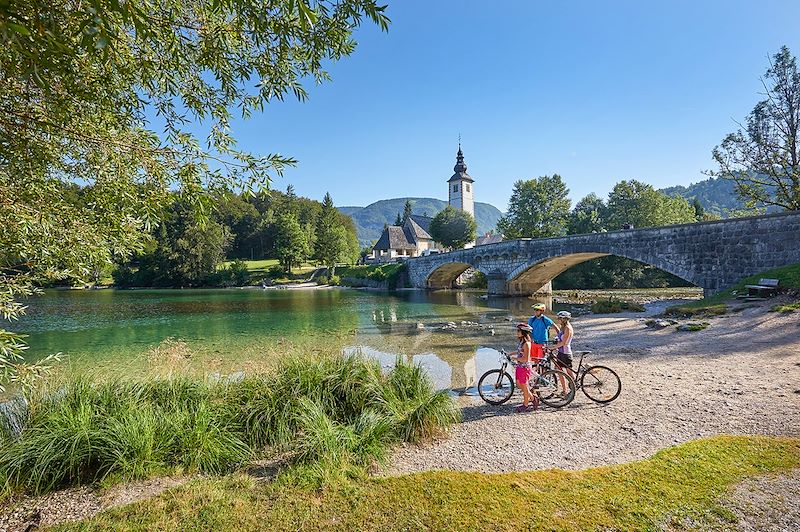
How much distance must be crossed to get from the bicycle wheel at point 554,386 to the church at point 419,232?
64301 millimetres

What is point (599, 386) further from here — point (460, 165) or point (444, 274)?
point (460, 165)

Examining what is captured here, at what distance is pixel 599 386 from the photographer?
7.76 m

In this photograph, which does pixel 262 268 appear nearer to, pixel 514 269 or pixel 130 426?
pixel 514 269

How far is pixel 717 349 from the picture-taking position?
11438 millimetres

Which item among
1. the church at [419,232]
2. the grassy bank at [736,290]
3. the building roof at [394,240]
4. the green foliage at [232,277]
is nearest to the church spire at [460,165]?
the church at [419,232]

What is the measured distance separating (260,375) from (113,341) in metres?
15.3

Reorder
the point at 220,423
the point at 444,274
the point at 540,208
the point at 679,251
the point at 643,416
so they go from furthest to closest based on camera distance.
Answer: the point at 540,208, the point at 444,274, the point at 679,251, the point at 643,416, the point at 220,423

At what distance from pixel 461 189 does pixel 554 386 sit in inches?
3061

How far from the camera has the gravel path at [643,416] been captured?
542 cm

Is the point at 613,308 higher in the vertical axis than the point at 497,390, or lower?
lower

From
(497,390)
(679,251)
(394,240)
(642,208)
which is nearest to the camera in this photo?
(497,390)

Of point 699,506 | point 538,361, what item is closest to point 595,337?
point 538,361

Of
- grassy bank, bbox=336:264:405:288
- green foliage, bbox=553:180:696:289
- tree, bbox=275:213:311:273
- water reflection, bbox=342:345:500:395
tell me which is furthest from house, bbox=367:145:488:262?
water reflection, bbox=342:345:500:395

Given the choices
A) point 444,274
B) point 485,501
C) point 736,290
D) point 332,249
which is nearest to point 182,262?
point 332,249
